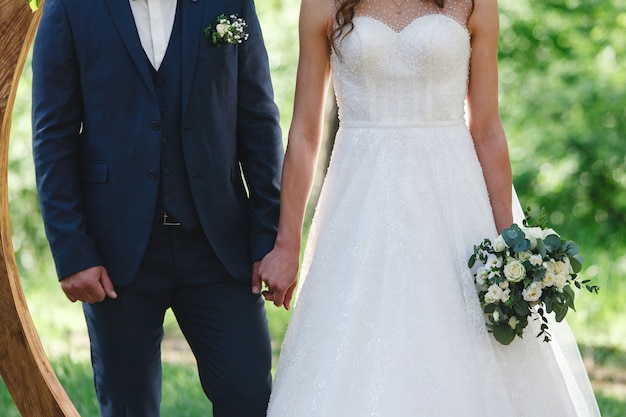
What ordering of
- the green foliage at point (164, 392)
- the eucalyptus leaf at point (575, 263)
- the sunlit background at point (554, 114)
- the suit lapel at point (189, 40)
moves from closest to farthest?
1. the eucalyptus leaf at point (575, 263)
2. the suit lapel at point (189, 40)
3. the green foliage at point (164, 392)
4. the sunlit background at point (554, 114)

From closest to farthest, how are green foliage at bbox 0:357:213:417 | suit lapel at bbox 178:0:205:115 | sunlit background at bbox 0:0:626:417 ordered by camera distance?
suit lapel at bbox 178:0:205:115 < green foliage at bbox 0:357:213:417 < sunlit background at bbox 0:0:626:417

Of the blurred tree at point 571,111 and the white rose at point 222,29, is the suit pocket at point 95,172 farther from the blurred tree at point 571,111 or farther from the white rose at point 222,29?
the blurred tree at point 571,111

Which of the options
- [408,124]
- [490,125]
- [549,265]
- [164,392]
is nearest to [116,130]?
[408,124]

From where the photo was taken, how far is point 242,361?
11.5 ft

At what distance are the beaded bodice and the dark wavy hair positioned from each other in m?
0.02

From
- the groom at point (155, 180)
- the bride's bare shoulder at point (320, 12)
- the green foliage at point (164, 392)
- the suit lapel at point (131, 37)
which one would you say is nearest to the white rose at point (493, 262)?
the groom at point (155, 180)

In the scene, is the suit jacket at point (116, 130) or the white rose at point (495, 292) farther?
the suit jacket at point (116, 130)

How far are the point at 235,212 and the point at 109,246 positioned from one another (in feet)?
1.50

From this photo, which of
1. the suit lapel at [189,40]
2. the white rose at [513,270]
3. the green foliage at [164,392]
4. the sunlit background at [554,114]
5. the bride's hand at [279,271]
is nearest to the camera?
the white rose at [513,270]

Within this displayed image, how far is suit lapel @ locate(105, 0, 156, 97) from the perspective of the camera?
3326 millimetres

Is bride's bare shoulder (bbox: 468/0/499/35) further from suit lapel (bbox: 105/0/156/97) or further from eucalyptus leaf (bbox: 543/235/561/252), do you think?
suit lapel (bbox: 105/0/156/97)

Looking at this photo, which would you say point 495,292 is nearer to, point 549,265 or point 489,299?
point 489,299

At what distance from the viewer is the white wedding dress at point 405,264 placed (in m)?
3.18

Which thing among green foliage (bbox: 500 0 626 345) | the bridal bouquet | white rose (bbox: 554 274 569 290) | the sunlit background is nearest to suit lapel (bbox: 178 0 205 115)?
the bridal bouquet
